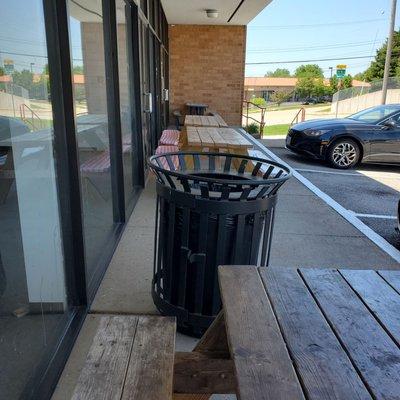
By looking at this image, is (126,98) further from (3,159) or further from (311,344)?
(311,344)

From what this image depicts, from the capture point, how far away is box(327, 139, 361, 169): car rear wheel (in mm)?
8547

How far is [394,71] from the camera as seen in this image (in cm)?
4209

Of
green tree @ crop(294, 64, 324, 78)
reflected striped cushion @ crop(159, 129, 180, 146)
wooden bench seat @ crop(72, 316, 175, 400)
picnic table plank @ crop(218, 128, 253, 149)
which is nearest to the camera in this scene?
wooden bench seat @ crop(72, 316, 175, 400)

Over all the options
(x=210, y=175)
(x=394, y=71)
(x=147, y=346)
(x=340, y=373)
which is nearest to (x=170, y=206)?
(x=210, y=175)

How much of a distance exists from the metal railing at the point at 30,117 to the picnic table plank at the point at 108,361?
2.99ft

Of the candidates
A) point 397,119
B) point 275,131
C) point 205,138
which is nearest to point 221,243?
point 205,138

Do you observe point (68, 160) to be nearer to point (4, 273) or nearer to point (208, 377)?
point (4, 273)

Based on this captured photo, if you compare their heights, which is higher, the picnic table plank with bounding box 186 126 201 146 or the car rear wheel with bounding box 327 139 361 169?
the picnic table plank with bounding box 186 126 201 146

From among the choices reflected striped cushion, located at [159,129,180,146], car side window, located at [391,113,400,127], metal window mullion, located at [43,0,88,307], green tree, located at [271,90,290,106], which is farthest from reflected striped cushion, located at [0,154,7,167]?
green tree, located at [271,90,290,106]

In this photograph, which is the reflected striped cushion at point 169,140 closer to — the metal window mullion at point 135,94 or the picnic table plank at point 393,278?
the metal window mullion at point 135,94

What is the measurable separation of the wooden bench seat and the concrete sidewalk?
1.68 feet

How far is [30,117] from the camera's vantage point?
183 centimetres

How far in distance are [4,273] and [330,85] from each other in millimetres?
65971

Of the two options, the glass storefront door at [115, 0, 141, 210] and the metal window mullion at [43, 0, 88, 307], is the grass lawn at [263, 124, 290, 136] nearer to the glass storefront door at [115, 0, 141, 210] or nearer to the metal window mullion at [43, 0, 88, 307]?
the glass storefront door at [115, 0, 141, 210]
